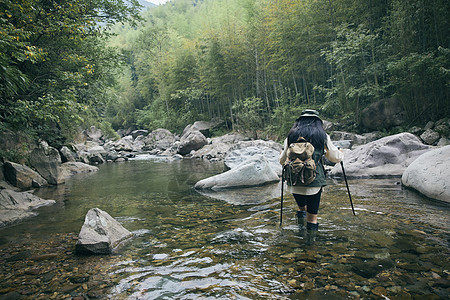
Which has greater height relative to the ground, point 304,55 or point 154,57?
point 154,57

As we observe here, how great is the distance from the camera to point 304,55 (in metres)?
19.9

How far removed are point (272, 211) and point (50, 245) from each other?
3661 mm

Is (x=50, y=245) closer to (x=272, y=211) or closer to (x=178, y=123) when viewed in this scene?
(x=272, y=211)

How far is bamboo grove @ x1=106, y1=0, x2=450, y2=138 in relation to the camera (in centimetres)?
1287

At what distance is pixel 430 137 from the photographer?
1154 centimetres

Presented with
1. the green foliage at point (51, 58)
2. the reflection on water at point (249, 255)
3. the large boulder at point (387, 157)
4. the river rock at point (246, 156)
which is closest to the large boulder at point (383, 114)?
the large boulder at point (387, 157)

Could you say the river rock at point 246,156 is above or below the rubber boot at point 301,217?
above

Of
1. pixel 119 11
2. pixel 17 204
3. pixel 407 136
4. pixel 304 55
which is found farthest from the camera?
pixel 304 55

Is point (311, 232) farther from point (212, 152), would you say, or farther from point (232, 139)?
point (232, 139)

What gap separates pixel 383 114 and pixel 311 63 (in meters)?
7.61

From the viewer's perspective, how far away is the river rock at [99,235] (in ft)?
11.3

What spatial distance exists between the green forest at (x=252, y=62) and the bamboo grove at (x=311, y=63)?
0.08 meters

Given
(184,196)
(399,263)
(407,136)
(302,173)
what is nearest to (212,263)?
(302,173)

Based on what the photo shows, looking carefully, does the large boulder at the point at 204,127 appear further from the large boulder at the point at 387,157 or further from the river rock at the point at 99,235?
the river rock at the point at 99,235
